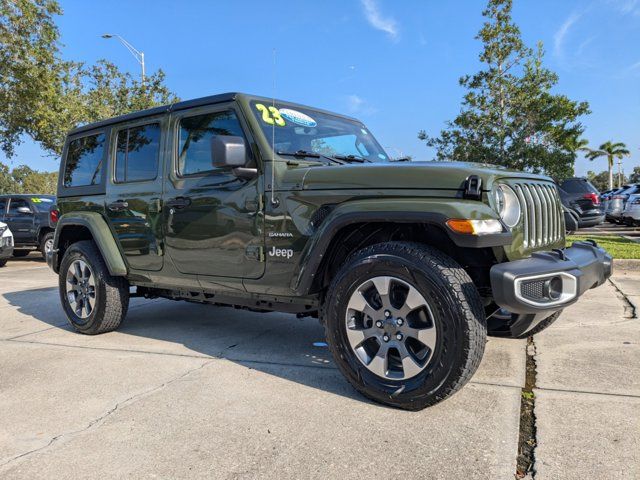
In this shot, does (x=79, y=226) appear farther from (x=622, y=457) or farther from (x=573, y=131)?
(x=573, y=131)

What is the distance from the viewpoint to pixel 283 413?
2826mm

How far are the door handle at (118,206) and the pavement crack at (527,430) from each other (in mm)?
3418

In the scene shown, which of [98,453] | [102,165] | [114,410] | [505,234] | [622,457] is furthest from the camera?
[102,165]

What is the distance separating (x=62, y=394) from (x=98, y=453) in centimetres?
97

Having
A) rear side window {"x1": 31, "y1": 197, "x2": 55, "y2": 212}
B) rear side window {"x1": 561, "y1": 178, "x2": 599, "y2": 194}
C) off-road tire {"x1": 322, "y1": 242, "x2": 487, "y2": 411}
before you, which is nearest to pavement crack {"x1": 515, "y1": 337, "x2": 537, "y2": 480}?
off-road tire {"x1": 322, "y1": 242, "x2": 487, "y2": 411}

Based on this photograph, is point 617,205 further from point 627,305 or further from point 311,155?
point 311,155

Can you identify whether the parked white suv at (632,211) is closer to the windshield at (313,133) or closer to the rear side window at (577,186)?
the rear side window at (577,186)

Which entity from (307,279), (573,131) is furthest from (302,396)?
(573,131)

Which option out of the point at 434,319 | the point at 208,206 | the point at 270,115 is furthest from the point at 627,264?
the point at 208,206

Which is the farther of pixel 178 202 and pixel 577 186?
pixel 577 186

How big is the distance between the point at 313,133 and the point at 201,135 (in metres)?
0.87

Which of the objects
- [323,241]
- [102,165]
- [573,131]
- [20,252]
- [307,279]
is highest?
[573,131]

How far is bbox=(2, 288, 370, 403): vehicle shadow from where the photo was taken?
11.7 feet

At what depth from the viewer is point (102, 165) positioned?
4.75 m
